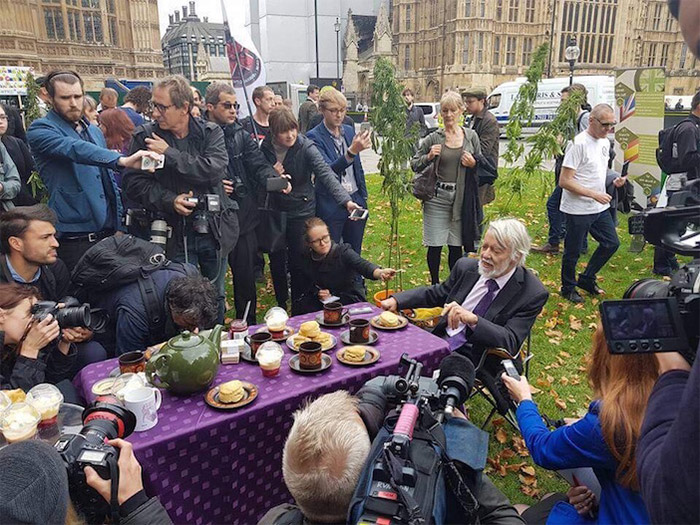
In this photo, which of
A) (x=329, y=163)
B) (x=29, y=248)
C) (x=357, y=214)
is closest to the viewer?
(x=29, y=248)

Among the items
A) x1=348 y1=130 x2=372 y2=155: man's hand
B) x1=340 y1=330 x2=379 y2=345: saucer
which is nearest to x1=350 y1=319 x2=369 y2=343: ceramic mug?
x1=340 y1=330 x2=379 y2=345: saucer

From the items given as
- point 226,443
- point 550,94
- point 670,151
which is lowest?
point 226,443

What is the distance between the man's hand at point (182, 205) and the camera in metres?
3.59

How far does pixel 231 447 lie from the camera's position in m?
2.13

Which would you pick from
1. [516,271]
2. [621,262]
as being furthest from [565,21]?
[516,271]

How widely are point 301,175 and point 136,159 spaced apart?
5.20 ft

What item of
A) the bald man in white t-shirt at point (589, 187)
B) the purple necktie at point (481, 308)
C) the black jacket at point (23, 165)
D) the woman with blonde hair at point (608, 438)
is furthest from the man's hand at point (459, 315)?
the black jacket at point (23, 165)

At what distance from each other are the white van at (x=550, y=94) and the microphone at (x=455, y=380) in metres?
13.0

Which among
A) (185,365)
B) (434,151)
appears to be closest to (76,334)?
(185,365)

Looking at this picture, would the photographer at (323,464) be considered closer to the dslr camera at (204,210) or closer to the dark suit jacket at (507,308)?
the dark suit jacket at (507,308)

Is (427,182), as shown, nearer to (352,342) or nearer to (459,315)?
(459,315)

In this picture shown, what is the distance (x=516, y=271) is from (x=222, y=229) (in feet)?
7.40

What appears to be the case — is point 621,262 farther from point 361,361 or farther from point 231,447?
point 231,447

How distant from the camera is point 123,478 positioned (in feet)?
4.92
